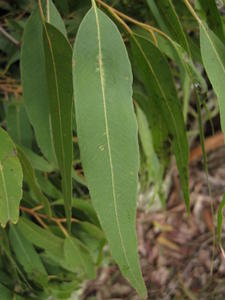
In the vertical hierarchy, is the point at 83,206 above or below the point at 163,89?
below

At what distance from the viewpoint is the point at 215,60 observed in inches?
33.2

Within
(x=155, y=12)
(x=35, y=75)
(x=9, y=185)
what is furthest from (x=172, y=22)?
(x=9, y=185)

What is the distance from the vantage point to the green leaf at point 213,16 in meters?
0.95

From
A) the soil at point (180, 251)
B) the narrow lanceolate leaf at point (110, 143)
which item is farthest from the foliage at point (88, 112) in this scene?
the soil at point (180, 251)

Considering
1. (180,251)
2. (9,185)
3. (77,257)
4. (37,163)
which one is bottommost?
(180,251)

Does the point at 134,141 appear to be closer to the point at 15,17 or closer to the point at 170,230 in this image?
the point at 15,17

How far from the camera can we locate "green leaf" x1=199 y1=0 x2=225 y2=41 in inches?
37.2

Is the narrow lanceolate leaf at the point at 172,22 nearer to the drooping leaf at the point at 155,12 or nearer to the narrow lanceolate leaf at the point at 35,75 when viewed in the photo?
the drooping leaf at the point at 155,12

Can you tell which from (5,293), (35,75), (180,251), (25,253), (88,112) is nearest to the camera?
(88,112)

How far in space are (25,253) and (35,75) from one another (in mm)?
548

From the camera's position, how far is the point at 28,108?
2.95ft

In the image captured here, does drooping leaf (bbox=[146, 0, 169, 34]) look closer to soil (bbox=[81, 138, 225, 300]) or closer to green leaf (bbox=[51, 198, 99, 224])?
green leaf (bbox=[51, 198, 99, 224])

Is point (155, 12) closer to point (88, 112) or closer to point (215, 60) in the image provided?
point (215, 60)

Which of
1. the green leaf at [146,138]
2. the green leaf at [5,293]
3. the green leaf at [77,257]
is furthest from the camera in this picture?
the green leaf at [146,138]
